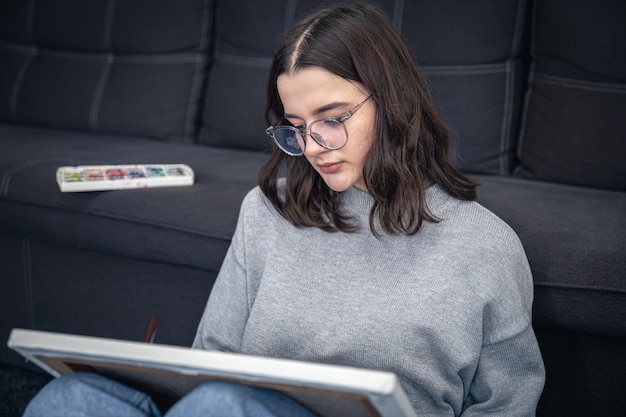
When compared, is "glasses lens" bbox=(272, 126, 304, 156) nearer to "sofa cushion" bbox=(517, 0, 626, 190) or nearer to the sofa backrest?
the sofa backrest

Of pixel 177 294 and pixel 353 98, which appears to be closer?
pixel 353 98

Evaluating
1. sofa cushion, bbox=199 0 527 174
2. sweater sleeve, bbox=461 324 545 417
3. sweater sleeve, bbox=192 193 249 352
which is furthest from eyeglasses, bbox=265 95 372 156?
sofa cushion, bbox=199 0 527 174

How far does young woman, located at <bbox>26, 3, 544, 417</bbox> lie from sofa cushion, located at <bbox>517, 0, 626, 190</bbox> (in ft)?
2.29

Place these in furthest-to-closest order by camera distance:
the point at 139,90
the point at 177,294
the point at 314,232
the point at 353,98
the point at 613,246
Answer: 1. the point at 139,90
2. the point at 177,294
3. the point at 613,246
4. the point at 314,232
5. the point at 353,98

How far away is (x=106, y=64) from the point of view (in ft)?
7.66

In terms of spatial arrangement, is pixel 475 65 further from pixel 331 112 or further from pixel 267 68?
pixel 331 112

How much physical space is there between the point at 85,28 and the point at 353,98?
5.24ft

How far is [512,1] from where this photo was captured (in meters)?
1.80

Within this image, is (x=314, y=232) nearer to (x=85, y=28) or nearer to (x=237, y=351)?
(x=237, y=351)

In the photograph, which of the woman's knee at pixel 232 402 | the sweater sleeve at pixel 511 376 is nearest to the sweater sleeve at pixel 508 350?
the sweater sleeve at pixel 511 376

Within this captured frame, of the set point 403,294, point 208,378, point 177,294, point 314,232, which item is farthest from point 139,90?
point 208,378

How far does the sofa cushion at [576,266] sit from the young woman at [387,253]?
19 centimetres

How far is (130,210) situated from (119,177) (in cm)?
10

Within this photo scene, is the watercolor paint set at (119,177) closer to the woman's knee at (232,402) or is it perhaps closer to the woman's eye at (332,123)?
the woman's eye at (332,123)
